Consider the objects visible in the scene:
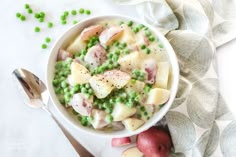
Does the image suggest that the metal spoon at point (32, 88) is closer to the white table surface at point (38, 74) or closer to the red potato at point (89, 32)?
the white table surface at point (38, 74)

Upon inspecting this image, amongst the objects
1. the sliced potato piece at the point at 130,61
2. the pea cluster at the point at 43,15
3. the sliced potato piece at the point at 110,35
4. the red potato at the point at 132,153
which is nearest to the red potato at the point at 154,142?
the red potato at the point at 132,153

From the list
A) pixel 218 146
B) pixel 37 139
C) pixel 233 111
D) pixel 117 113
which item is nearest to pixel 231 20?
pixel 233 111

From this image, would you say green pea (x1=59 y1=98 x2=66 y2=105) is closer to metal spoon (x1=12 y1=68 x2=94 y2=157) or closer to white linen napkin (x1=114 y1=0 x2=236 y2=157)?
metal spoon (x1=12 y1=68 x2=94 y2=157)

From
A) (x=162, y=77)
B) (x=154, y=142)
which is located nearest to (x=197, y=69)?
(x=162, y=77)

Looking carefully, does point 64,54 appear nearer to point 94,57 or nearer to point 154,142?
point 94,57

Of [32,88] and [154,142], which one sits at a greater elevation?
[32,88]

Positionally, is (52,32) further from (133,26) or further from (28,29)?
(133,26)
